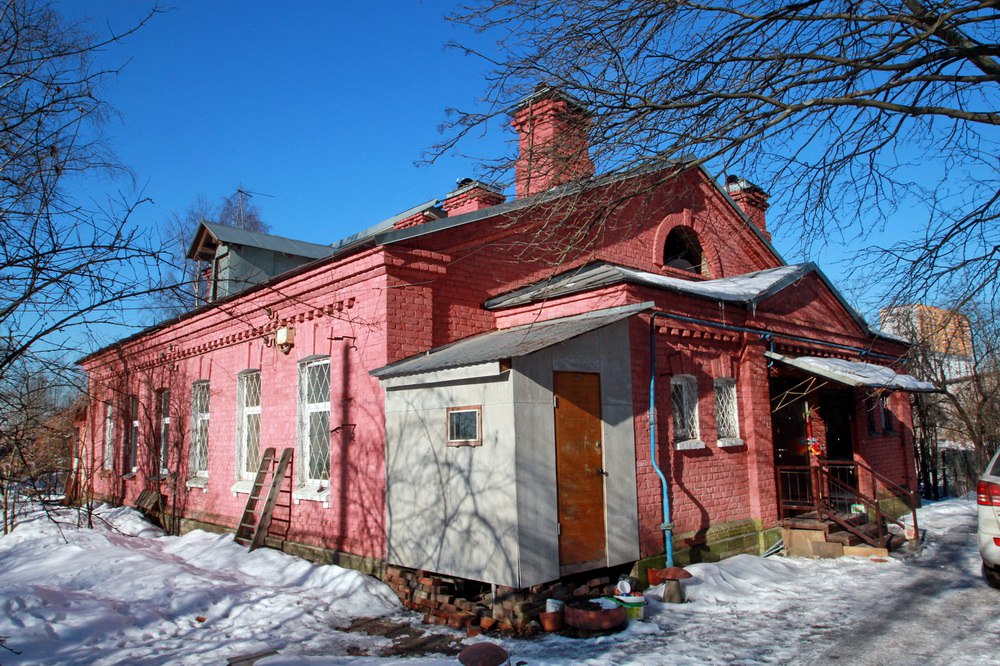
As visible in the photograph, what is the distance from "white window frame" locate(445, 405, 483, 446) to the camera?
7184 mm

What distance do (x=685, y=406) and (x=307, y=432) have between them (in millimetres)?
5531

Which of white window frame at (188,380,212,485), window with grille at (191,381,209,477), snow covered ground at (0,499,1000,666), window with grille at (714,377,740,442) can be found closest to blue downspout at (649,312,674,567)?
snow covered ground at (0,499,1000,666)

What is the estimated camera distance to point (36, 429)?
14.4ft

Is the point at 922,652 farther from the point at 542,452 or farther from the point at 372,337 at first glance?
the point at 372,337

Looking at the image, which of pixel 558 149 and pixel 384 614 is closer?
pixel 558 149

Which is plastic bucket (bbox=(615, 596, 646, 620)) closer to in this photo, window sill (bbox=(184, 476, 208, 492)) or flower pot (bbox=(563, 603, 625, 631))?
flower pot (bbox=(563, 603, 625, 631))

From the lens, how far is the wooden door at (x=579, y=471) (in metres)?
7.15

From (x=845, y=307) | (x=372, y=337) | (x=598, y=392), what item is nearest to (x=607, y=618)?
(x=598, y=392)

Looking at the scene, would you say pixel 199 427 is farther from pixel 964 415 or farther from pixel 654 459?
pixel 964 415

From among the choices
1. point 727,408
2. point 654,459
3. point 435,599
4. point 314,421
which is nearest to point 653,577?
point 654,459

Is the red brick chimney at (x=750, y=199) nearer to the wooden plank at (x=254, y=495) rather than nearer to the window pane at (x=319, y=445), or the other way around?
the window pane at (x=319, y=445)

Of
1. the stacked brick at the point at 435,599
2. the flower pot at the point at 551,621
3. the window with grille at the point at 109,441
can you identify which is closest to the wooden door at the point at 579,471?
the flower pot at the point at 551,621

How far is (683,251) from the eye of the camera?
43.5 feet

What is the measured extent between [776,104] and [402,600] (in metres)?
6.44
